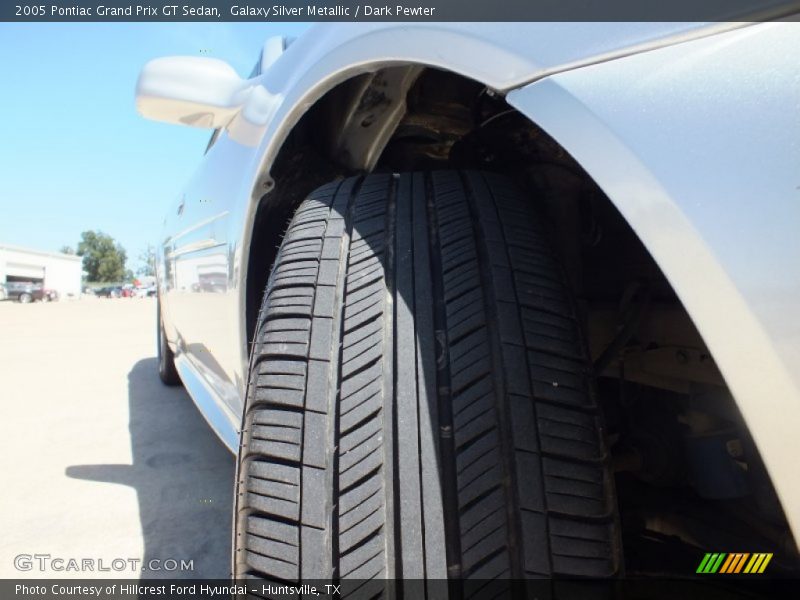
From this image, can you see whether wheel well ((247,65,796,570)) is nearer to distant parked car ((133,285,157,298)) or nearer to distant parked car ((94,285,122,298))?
distant parked car ((133,285,157,298))

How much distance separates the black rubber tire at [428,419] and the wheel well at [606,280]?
0.24m

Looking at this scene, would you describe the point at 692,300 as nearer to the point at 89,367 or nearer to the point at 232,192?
the point at 232,192

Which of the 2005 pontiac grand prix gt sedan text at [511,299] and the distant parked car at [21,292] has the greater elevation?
the distant parked car at [21,292]

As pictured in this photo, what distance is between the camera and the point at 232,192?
5.06ft

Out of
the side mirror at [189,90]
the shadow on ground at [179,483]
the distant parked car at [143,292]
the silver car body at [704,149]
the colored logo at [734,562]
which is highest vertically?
the distant parked car at [143,292]

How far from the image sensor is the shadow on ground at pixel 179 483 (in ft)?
5.22

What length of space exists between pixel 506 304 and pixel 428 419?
203 mm

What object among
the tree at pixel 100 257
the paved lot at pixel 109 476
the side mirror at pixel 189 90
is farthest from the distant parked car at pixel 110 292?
the side mirror at pixel 189 90

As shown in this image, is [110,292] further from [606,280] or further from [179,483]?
[606,280]

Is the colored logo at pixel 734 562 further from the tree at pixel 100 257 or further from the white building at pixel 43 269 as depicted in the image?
the tree at pixel 100 257

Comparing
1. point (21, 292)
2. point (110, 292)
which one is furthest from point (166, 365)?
point (110, 292)

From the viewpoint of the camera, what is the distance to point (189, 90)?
1561mm

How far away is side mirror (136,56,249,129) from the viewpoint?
152cm

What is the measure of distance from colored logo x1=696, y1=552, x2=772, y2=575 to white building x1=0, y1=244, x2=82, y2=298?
42083 mm
